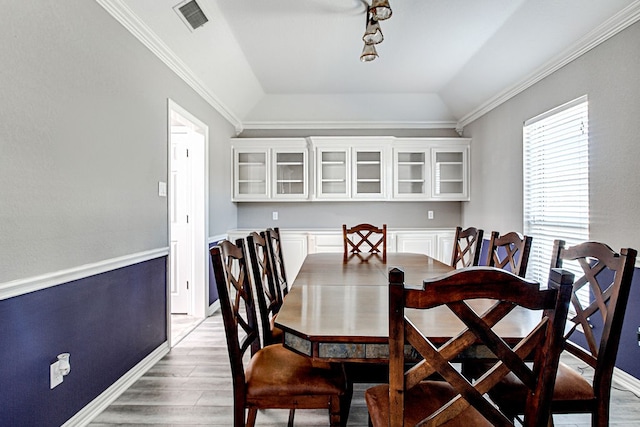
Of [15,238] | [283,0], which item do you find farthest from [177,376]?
[283,0]

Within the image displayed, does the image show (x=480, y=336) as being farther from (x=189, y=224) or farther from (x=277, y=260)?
(x=189, y=224)

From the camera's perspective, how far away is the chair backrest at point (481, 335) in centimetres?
90

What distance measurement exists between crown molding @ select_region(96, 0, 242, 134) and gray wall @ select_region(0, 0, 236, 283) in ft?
0.18

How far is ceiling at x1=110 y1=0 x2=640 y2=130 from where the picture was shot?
2.69 m

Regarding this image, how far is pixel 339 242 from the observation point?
196 inches

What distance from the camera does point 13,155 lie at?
5.23ft

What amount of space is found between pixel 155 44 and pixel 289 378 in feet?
8.35

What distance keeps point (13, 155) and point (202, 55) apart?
207cm

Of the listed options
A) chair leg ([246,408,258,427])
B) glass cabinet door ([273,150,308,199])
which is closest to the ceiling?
glass cabinet door ([273,150,308,199])

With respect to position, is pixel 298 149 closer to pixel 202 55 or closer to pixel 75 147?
pixel 202 55

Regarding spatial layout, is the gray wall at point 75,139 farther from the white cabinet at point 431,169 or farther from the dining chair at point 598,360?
the white cabinet at point 431,169

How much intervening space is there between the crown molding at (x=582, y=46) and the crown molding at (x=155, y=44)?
315 cm

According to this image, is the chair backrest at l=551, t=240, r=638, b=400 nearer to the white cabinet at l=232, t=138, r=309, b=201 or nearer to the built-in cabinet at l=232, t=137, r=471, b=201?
the built-in cabinet at l=232, t=137, r=471, b=201

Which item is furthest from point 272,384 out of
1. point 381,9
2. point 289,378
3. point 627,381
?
point 627,381
